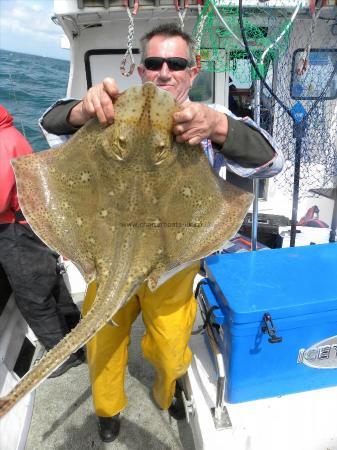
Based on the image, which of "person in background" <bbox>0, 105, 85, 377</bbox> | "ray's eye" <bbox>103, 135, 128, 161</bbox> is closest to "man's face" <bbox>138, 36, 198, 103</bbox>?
"ray's eye" <bbox>103, 135, 128, 161</bbox>

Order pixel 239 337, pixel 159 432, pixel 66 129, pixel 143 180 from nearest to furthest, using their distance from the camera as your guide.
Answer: pixel 143 180 < pixel 66 129 < pixel 239 337 < pixel 159 432

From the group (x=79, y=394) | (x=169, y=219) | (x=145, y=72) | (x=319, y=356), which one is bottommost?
(x=79, y=394)

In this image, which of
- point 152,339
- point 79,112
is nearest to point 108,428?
point 152,339

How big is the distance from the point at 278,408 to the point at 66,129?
227cm

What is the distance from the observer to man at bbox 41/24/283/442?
1.71m

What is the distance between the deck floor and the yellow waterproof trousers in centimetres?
35

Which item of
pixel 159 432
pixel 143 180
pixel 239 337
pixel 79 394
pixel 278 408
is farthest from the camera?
pixel 79 394

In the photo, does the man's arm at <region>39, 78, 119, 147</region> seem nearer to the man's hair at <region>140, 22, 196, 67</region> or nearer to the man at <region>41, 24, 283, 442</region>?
the man at <region>41, 24, 283, 442</region>

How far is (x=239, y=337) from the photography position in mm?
2256

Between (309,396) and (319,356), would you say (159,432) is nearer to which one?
(309,396)

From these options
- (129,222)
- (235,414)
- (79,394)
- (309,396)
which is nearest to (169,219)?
(129,222)

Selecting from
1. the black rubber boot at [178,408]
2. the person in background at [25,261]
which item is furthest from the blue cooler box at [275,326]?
the person in background at [25,261]

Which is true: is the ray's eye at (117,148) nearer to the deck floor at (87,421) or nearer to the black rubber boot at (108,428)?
the black rubber boot at (108,428)

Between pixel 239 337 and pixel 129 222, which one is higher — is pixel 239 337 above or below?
below
